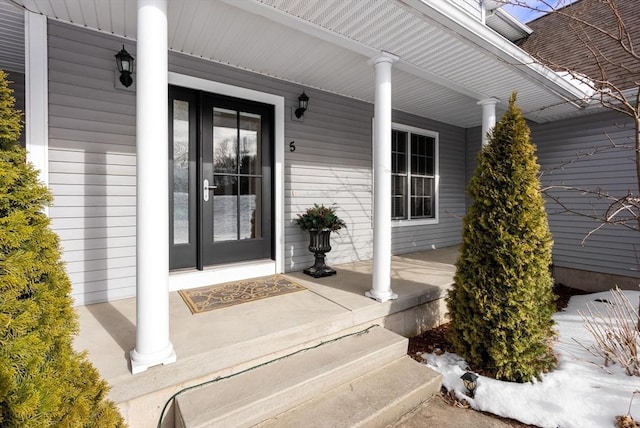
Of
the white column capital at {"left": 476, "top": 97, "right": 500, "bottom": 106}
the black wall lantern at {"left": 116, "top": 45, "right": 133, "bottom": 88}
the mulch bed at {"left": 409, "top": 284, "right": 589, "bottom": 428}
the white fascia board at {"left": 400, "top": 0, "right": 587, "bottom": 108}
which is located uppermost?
the white fascia board at {"left": 400, "top": 0, "right": 587, "bottom": 108}

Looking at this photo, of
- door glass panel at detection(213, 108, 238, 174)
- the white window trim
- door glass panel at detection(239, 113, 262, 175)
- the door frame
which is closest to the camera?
the door frame

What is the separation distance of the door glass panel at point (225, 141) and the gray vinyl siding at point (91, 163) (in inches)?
33.7

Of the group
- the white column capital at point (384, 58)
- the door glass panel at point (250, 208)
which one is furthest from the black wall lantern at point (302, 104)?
the white column capital at point (384, 58)

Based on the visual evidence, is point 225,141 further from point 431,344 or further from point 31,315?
point 431,344

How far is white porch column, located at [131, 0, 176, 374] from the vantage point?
1.86m

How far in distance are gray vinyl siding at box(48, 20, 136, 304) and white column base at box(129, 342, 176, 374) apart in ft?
4.64

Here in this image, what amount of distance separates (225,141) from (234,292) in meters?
1.82

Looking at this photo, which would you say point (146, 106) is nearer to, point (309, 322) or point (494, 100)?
point (309, 322)

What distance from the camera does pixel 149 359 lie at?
183 centimetres

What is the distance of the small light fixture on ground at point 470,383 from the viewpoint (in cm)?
223

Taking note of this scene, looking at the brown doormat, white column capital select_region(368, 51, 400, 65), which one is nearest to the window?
white column capital select_region(368, 51, 400, 65)

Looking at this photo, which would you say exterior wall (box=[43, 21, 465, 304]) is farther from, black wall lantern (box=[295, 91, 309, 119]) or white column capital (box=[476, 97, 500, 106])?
white column capital (box=[476, 97, 500, 106])

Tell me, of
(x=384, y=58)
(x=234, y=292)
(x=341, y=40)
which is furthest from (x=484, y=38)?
(x=234, y=292)

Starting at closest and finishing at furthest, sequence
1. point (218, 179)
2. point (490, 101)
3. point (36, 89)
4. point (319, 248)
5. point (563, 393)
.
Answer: point (563, 393) < point (36, 89) < point (218, 179) < point (319, 248) < point (490, 101)
